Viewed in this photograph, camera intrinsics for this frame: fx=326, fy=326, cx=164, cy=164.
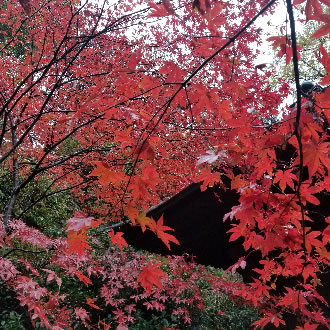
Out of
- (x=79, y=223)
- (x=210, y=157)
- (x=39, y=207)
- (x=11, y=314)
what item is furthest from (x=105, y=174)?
(x=39, y=207)

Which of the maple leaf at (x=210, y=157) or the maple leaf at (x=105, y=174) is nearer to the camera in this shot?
the maple leaf at (x=210, y=157)

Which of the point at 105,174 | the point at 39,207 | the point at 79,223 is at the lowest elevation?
the point at 79,223

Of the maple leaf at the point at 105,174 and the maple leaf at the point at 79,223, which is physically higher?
the maple leaf at the point at 105,174

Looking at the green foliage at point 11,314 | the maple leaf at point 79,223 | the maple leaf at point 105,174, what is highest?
the maple leaf at point 105,174

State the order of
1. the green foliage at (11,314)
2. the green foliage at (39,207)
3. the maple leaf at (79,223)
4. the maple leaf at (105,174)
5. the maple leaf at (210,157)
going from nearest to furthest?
the maple leaf at (210,157), the maple leaf at (79,223), the maple leaf at (105,174), the green foliage at (11,314), the green foliage at (39,207)

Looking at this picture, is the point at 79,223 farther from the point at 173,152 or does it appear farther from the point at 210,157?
the point at 173,152

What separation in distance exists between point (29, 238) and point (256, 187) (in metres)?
2.67

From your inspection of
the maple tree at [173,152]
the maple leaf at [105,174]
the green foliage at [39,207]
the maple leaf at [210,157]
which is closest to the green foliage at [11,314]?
the maple tree at [173,152]

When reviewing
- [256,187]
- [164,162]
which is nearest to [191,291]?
[164,162]

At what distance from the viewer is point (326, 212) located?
356 cm

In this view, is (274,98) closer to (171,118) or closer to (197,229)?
(171,118)

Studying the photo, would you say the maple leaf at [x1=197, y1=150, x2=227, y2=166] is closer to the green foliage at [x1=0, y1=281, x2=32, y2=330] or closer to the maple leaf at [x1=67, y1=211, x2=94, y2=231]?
the maple leaf at [x1=67, y1=211, x2=94, y2=231]

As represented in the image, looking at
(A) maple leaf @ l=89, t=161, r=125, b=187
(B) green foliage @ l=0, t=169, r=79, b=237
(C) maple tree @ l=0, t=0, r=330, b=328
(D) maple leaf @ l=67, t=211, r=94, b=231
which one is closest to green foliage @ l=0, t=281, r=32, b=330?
(C) maple tree @ l=0, t=0, r=330, b=328

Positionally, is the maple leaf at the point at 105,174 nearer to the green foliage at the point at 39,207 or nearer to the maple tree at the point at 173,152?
the maple tree at the point at 173,152
